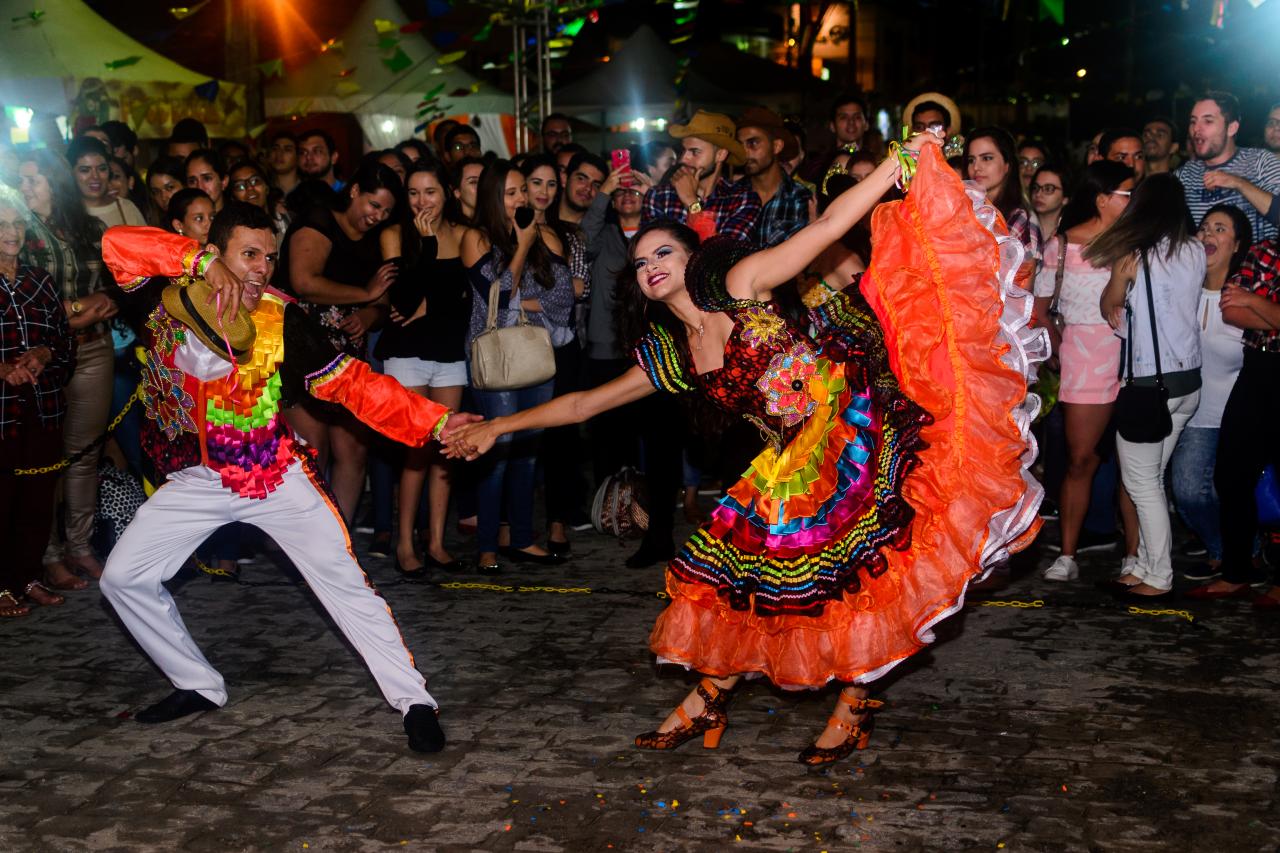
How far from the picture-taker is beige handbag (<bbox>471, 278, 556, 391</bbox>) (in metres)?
7.33

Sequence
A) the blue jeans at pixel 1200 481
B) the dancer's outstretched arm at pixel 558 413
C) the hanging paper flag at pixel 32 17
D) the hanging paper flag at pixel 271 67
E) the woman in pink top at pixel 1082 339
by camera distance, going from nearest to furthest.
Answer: the dancer's outstretched arm at pixel 558 413 < the woman in pink top at pixel 1082 339 < the blue jeans at pixel 1200 481 < the hanging paper flag at pixel 32 17 < the hanging paper flag at pixel 271 67

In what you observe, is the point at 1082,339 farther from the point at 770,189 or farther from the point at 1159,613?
the point at 770,189

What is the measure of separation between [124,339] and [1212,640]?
6218 millimetres

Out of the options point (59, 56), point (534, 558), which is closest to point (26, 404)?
point (534, 558)

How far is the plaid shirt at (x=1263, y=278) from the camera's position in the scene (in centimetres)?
675

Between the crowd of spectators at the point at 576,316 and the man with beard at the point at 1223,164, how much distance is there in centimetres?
2

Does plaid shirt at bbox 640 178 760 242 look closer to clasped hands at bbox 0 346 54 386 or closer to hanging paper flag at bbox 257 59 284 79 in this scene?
clasped hands at bbox 0 346 54 386

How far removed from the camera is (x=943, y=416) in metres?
4.63

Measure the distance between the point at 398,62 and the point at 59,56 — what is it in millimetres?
4557

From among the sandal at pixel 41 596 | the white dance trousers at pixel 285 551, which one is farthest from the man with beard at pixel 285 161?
the white dance trousers at pixel 285 551

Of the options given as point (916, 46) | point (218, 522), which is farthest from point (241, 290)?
point (916, 46)

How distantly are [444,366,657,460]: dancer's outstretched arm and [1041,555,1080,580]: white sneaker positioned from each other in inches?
131

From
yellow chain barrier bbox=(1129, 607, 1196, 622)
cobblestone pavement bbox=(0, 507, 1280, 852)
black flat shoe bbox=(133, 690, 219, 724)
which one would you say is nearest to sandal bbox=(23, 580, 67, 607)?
cobblestone pavement bbox=(0, 507, 1280, 852)

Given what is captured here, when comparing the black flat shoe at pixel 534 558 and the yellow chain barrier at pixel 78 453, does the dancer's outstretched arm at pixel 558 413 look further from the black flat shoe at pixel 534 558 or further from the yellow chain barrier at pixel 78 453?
the black flat shoe at pixel 534 558
